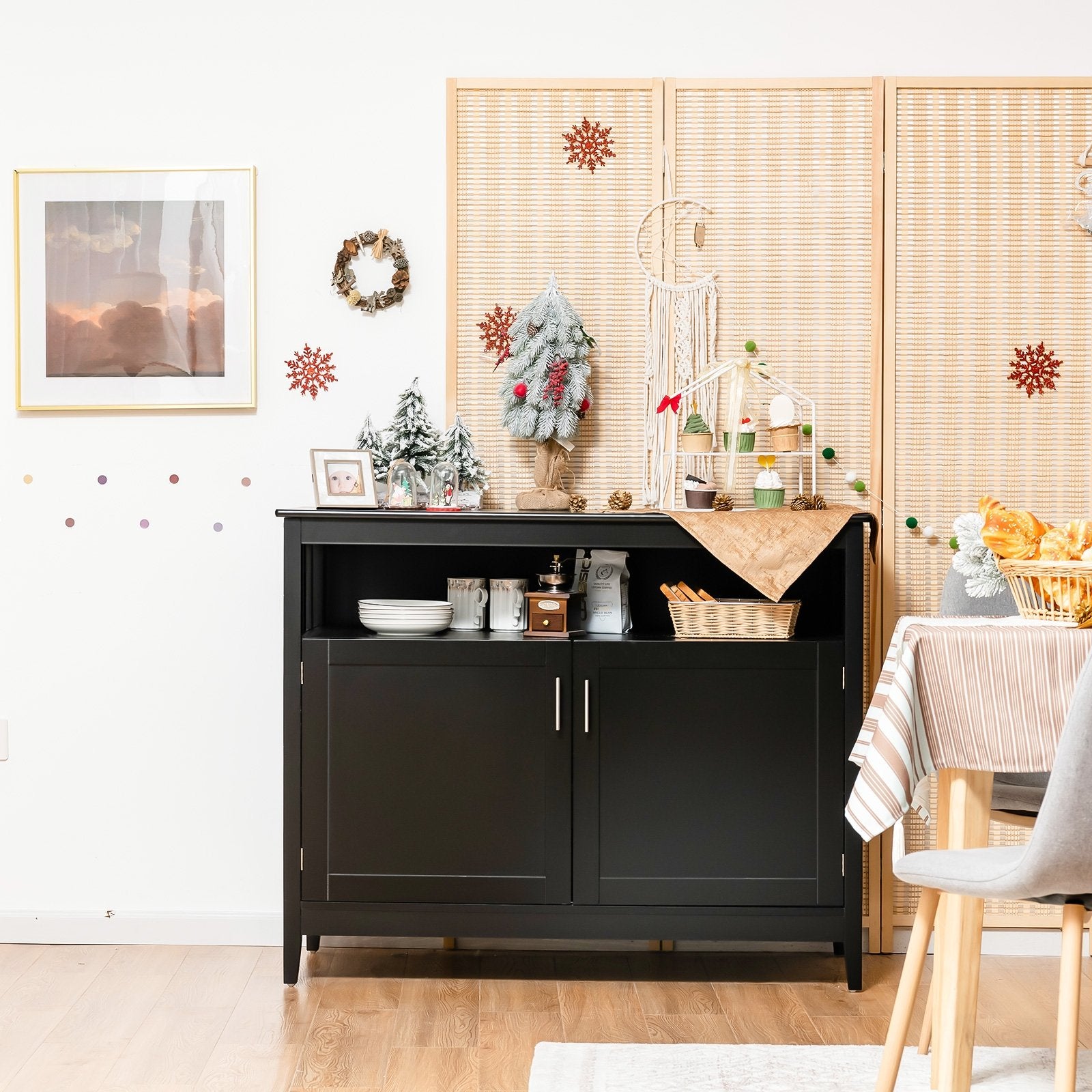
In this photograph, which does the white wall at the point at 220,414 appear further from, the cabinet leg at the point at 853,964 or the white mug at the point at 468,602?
the cabinet leg at the point at 853,964

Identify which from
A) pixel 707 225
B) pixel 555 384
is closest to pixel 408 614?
pixel 555 384

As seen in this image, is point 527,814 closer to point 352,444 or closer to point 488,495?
point 488,495

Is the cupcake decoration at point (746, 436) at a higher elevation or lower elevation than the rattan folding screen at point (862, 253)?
lower

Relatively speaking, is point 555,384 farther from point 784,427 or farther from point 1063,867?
point 1063,867

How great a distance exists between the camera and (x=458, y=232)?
2750mm

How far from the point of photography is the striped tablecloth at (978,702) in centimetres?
166

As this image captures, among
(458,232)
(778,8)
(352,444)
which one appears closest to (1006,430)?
(778,8)

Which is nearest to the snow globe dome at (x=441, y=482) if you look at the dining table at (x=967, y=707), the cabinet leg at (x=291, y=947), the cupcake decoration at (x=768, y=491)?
the cupcake decoration at (x=768, y=491)

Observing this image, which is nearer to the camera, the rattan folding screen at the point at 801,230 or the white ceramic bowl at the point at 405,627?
the white ceramic bowl at the point at 405,627

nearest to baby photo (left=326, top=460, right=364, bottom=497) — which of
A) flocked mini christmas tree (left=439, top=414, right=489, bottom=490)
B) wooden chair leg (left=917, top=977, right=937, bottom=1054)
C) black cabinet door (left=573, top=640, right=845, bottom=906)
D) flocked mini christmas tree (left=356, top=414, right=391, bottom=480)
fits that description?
flocked mini christmas tree (left=356, top=414, right=391, bottom=480)

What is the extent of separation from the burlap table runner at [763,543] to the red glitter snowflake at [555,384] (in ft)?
1.50

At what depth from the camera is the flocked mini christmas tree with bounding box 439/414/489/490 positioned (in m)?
2.62

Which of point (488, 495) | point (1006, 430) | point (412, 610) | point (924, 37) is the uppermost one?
point (924, 37)

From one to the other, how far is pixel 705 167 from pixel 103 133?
1541 mm
